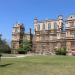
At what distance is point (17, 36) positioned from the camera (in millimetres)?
107125

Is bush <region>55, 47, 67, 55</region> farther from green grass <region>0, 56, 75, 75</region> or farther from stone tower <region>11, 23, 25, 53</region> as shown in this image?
green grass <region>0, 56, 75, 75</region>

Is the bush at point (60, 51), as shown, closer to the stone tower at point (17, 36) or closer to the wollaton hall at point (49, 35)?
the wollaton hall at point (49, 35)

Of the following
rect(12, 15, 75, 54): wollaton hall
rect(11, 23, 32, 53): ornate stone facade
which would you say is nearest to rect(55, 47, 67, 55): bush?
rect(12, 15, 75, 54): wollaton hall

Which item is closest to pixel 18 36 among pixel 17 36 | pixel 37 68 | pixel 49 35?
pixel 17 36

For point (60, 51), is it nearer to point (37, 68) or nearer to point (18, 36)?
point (18, 36)

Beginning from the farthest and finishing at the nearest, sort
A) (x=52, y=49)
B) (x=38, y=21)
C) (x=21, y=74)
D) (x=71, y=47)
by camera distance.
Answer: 1. (x=38, y=21)
2. (x=52, y=49)
3. (x=71, y=47)
4. (x=21, y=74)

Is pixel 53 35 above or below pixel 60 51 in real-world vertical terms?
above

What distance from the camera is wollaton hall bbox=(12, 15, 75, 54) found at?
302 ft

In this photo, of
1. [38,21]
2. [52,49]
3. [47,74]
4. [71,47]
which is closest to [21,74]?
[47,74]

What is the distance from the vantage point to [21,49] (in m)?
101

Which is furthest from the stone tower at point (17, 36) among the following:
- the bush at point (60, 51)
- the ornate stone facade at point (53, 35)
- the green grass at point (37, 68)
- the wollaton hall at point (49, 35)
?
the green grass at point (37, 68)

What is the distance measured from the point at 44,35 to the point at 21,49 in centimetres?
979

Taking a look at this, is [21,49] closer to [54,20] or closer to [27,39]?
[27,39]

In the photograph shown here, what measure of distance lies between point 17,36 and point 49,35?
46.6 ft
